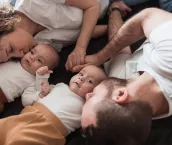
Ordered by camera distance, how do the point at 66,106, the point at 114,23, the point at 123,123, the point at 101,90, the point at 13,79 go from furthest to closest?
the point at 114,23
the point at 13,79
the point at 66,106
the point at 101,90
the point at 123,123

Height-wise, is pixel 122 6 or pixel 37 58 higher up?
pixel 122 6

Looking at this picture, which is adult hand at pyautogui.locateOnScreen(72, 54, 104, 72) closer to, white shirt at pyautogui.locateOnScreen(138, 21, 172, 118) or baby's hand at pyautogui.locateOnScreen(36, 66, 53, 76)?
baby's hand at pyautogui.locateOnScreen(36, 66, 53, 76)

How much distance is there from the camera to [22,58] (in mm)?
1438

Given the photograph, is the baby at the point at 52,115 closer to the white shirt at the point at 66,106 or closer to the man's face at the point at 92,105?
the white shirt at the point at 66,106

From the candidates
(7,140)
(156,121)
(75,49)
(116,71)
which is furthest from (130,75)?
(7,140)

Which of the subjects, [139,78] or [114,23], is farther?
[114,23]

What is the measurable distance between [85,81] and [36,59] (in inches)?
10.1

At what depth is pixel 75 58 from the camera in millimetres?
1479

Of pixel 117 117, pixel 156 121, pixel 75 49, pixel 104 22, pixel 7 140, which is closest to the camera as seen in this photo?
pixel 117 117

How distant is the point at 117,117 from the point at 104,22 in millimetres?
804

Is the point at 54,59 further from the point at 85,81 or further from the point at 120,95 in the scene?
the point at 120,95

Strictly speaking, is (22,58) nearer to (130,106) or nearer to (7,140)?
(7,140)

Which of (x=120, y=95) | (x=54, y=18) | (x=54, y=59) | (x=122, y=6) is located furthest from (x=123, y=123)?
(x=122, y=6)

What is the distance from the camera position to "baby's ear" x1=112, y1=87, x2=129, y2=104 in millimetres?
1086
